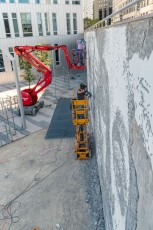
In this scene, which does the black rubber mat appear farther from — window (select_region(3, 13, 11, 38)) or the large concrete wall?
window (select_region(3, 13, 11, 38))

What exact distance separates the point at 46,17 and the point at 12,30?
4.08 meters

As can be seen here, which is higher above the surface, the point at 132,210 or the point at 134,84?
the point at 134,84

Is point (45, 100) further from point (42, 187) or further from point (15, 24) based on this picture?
point (42, 187)

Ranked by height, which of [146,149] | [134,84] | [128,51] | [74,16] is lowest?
[146,149]

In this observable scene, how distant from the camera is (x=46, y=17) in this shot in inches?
924

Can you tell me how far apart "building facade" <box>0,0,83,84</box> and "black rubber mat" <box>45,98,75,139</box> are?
11077 mm

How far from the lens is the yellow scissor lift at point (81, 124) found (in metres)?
9.03

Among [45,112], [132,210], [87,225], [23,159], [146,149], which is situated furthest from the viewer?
[45,112]

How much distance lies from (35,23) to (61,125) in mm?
15039

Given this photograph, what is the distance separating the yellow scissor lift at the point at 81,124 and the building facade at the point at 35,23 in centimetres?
1573

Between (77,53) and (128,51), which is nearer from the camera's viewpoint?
(128,51)

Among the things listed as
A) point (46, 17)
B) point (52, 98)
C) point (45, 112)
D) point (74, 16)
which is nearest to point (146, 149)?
point (45, 112)

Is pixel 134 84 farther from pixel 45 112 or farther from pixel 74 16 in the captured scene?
pixel 74 16

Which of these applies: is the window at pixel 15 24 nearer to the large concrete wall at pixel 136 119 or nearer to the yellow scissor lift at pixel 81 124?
the yellow scissor lift at pixel 81 124
